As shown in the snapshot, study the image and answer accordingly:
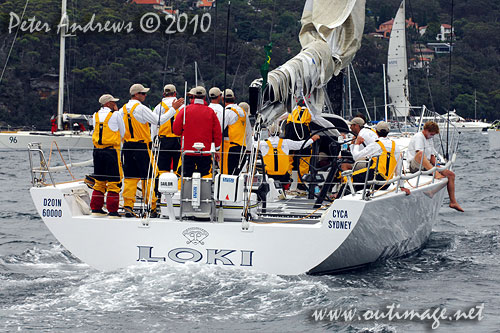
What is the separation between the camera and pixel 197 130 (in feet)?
28.7

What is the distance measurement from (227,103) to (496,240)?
4149mm

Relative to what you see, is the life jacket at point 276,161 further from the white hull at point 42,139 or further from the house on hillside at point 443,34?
the house on hillside at point 443,34

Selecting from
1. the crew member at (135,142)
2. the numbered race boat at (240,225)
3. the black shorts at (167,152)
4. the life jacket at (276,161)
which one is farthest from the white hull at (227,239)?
the life jacket at (276,161)

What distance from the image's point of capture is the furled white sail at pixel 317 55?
938 cm

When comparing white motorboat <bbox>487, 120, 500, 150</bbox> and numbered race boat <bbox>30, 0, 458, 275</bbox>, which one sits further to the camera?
white motorboat <bbox>487, 120, 500, 150</bbox>

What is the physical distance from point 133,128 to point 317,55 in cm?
282

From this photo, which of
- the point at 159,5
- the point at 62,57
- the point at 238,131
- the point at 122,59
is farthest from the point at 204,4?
the point at 238,131

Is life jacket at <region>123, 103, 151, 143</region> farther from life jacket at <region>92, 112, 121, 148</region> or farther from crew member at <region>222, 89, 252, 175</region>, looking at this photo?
crew member at <region>222, 89, 252, 175</region>

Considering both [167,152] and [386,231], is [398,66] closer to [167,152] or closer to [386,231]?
[167,152]

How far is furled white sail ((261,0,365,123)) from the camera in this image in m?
9.38

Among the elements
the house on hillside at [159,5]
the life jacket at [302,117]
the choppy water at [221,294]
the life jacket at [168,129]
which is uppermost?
the house on hillside at [159,5]

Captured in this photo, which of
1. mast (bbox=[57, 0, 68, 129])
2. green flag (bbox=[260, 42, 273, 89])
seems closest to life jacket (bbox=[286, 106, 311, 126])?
green flag (bbox=[260, 42, 273, 89])

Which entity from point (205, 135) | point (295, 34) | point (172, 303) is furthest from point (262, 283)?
point (295, 34)

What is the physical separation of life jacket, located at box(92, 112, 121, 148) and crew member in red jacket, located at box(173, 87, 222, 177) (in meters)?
0.58
